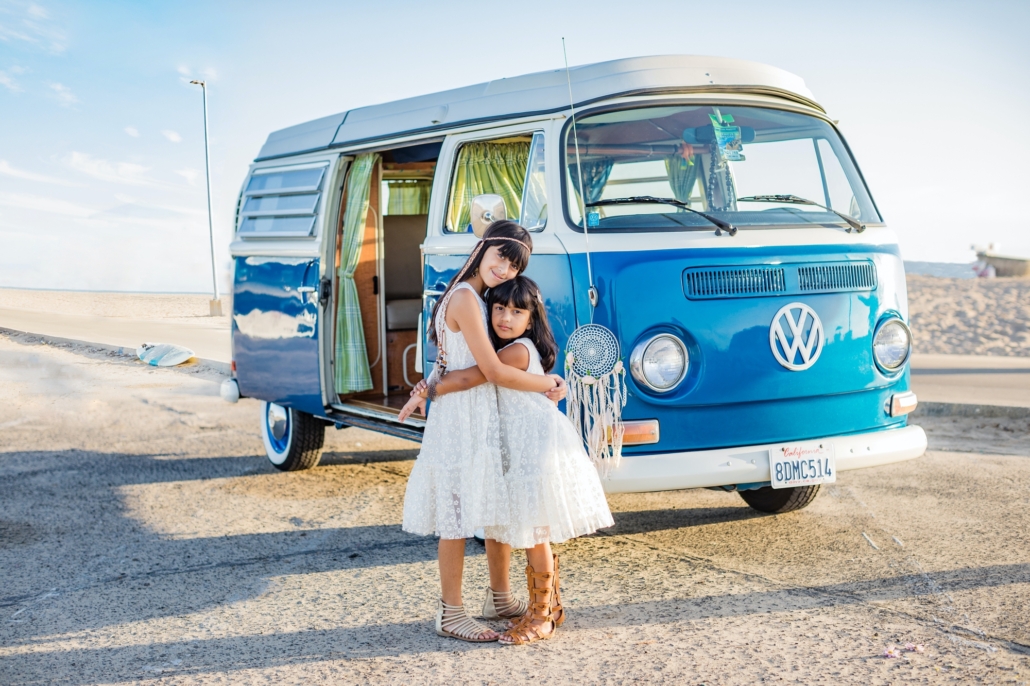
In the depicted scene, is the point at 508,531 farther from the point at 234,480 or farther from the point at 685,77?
the point at 234,480

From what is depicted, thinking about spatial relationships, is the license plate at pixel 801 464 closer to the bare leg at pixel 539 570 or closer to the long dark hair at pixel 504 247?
the bare leg at pixel 539 570

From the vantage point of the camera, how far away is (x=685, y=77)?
4926mm

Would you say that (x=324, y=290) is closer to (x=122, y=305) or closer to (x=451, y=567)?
(x=451, y=567)

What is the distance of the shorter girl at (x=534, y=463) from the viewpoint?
3676 millimetres

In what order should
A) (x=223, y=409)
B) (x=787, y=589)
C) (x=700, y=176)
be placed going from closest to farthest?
1. (x=787, y=589)
2. (x=700, y=176)
3. (x=223, y=409)

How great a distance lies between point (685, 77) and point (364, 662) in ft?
10.4

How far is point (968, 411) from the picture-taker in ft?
30.6

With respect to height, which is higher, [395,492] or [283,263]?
[283,263]

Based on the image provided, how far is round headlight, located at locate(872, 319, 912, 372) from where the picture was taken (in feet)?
16.4

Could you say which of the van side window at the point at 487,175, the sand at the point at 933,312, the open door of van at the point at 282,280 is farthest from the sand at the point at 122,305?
the van side window at the point at 487,175

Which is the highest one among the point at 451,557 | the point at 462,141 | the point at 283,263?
the point at 462,141

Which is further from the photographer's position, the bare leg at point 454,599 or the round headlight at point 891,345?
the round headlight at point 891,345

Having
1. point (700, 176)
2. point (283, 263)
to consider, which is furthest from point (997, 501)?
point (283, 263)

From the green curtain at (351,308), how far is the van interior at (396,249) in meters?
0.03
